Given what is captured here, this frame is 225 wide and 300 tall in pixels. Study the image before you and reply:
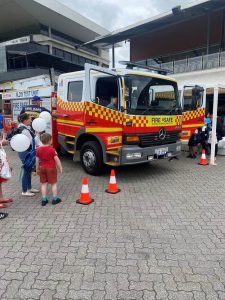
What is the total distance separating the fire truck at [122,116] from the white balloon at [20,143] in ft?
6.07

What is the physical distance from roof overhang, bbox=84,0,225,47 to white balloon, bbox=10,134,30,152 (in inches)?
563

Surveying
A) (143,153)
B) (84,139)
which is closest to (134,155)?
(143,153)

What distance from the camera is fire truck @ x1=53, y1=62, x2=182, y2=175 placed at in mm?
5664

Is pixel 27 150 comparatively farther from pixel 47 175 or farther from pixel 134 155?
pixel 134 155

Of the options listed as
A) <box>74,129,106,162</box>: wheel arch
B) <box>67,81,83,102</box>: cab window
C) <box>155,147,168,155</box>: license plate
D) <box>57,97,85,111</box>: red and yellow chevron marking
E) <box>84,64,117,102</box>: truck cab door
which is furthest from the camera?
<box>67,81,83,102</box>: cab window

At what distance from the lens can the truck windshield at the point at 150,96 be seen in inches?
223

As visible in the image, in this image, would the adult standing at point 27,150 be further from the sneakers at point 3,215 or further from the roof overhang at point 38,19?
the roof overhang at point 38,19

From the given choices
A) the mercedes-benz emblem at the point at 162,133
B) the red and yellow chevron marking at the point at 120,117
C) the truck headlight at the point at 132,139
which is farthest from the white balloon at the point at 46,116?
the mercedes-benz emblem at the point at 162,133

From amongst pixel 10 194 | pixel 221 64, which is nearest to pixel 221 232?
pixel 10 194

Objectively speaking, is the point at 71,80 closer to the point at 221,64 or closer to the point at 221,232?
the point at 221,232

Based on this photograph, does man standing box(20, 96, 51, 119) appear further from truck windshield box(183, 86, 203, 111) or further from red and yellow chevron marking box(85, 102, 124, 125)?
truck windshield box(183, 86, 203, 111)

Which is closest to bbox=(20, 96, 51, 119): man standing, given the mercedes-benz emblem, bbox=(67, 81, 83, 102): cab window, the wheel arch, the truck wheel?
bbox=(67, 81, 83, 102): cab window

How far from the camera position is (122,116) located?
5621mm

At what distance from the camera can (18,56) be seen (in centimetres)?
2552
